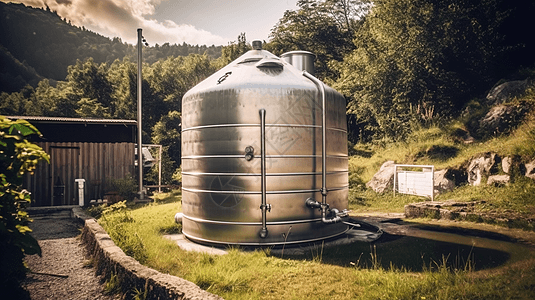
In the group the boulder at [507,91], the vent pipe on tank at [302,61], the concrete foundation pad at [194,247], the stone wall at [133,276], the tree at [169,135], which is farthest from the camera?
the tree at [169,135]

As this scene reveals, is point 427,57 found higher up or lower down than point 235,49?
lower down

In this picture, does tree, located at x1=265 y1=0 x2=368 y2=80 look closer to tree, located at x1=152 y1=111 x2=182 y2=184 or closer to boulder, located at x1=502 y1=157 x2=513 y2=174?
tree, located at x1=152 y1=111 x2=182 y2=184

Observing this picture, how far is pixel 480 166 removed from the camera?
13.4 m

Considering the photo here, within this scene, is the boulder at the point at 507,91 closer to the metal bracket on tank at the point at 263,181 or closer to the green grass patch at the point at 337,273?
the green grass patch at the point at 337,273

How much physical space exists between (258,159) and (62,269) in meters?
4.66

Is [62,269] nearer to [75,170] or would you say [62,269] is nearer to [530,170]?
[75,170]

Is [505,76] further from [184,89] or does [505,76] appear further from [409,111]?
[184,89]

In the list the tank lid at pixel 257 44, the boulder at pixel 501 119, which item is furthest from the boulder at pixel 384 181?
the tank lid at pixel 257 44

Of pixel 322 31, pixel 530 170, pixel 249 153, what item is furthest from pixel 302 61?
pixel 322 31

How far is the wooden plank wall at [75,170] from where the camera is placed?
51.8 feet

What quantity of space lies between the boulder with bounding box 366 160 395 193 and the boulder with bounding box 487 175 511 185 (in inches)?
151

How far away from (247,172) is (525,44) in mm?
21208

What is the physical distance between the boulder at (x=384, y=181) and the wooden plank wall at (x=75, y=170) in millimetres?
12617

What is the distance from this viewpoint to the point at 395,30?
2072 cm
